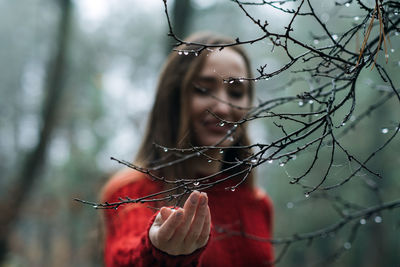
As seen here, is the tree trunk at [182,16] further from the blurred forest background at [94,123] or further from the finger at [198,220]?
the finger at [198,220]

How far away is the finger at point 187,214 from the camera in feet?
3.09

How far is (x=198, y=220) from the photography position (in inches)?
40.4

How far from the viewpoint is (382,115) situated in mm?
10344

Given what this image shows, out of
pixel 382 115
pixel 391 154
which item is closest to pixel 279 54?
pixel 382 115

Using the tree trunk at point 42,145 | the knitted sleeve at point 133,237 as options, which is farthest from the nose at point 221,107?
the tree trunk at point 42,145

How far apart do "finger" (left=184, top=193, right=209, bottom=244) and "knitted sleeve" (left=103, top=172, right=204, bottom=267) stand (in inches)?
5.5

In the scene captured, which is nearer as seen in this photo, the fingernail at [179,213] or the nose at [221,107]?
the fingernail at [179,213]

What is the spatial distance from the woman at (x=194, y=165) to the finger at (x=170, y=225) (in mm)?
57

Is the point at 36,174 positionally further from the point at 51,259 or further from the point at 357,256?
the point at 51,259

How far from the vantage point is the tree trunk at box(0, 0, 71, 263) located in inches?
222

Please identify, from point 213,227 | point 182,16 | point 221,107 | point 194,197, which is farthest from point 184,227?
point 182,16

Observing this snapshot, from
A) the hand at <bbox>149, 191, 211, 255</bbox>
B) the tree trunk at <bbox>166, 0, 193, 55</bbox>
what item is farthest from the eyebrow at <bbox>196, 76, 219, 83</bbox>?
the tree trunk at <bbox>166, 0, 193, 55</bbox>

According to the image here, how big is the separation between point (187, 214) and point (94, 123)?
14.7 meters

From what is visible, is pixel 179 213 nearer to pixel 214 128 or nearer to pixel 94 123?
pixel 214 128
